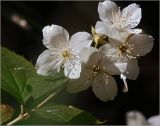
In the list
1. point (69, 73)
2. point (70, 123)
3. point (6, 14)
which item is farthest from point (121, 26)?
point (6, 14)

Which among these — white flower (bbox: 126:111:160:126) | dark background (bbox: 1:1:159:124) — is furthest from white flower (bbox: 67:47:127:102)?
dark background (bbox: 1:1:159:124)

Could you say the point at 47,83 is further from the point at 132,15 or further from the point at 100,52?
the point at 132,15

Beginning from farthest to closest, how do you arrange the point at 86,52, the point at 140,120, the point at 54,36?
the point at 140,120, the point at 54,36, the point at 86,52

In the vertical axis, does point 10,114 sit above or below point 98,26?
below

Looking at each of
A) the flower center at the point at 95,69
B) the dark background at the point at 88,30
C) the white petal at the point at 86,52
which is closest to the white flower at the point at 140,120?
the dark background at the point at 88,30

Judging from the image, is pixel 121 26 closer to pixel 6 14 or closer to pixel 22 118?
pixel 22 118

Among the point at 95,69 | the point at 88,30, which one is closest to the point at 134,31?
the point at 95,69

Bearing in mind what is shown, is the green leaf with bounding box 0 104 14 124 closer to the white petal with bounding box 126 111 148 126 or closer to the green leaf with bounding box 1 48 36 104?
the green leaf with bounding box 1 48 36 104

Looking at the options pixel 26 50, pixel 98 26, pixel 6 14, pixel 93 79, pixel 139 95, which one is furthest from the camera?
pixel 139 95
